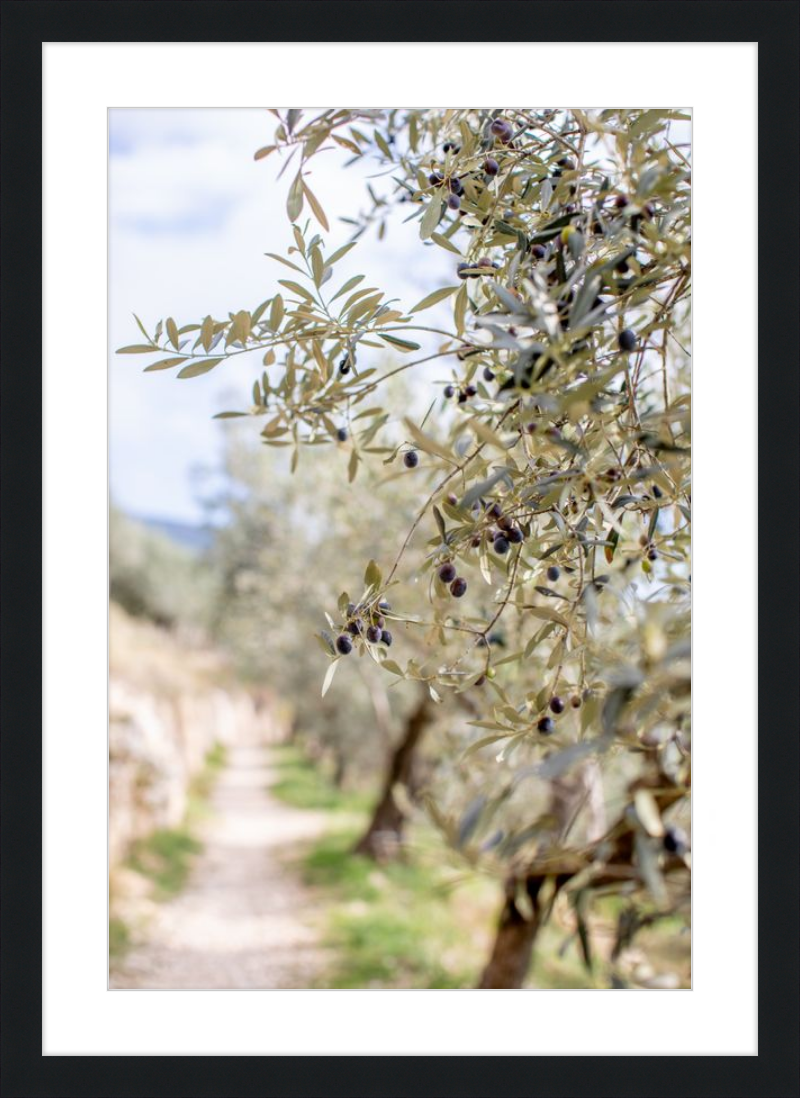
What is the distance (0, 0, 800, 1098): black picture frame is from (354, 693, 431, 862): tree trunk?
771cm

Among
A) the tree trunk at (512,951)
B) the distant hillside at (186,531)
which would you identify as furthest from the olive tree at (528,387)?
the distant hillside at (186,531)

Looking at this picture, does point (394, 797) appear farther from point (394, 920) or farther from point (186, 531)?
point (186, 531)

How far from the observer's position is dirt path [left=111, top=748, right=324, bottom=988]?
7781 mm

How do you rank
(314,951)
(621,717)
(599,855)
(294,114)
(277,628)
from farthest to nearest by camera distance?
(277,628) → (314,951) → (294,114) → (599,855) → (621,717)

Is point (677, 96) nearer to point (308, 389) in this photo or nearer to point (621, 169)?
point (621, 169)

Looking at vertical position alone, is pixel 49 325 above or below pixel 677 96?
below

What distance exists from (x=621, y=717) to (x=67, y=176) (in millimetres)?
1975

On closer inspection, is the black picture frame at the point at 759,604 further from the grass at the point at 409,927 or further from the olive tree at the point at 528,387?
the grass at the point at 409,927

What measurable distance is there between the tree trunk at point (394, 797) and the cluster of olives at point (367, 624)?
8.25 meters

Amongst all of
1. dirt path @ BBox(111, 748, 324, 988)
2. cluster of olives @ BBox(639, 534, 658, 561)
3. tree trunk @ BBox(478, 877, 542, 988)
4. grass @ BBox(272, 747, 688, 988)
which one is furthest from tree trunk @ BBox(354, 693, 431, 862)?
cluster of olives @ BBox(639, 534, 658, 561)

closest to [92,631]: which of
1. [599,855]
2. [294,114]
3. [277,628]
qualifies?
[294,114]

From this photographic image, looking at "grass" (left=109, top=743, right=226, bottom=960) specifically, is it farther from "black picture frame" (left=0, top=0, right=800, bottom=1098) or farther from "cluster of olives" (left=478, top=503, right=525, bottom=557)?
"cluster of olives" (left=478, top=503, right=525, bottom=557)

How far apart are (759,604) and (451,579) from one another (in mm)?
840

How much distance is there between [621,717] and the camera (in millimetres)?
934
